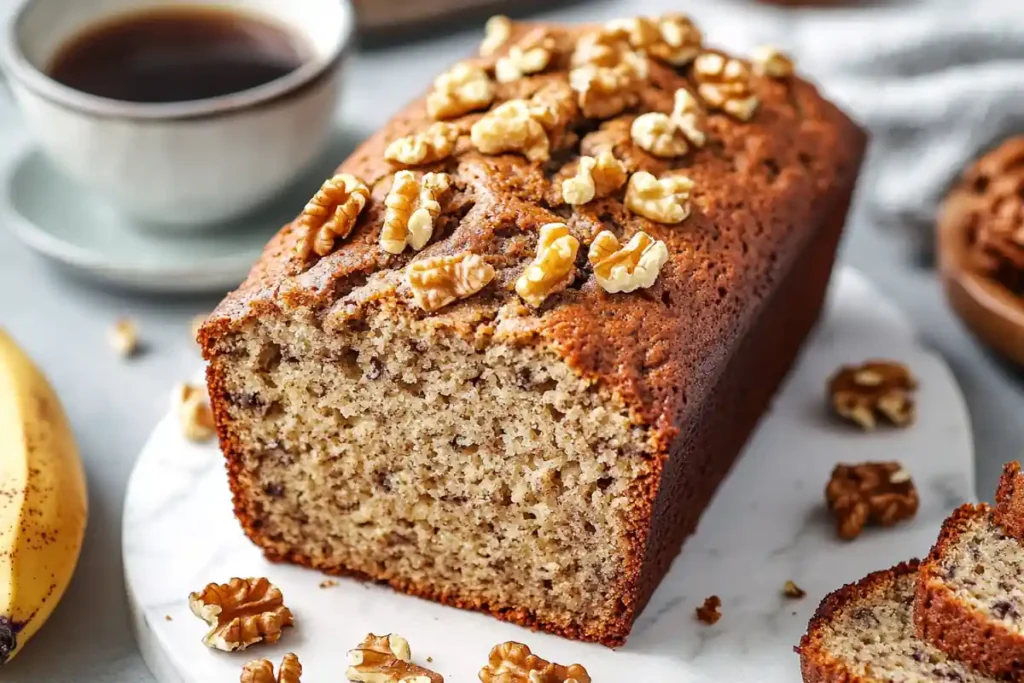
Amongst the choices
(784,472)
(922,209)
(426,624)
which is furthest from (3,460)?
(922,209)

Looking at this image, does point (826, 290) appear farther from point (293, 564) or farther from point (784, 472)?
point (293, 564)

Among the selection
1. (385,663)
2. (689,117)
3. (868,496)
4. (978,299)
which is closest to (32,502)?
(385,663)

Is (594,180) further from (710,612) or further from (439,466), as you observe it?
(710,612)

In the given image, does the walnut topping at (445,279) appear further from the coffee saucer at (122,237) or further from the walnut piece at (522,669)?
the coffee saucer at (122,237)

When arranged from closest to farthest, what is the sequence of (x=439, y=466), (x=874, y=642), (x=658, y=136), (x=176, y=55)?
(x=874, y=642), (x=439, y=466), (x=658, y=136), (x=176, y=55)

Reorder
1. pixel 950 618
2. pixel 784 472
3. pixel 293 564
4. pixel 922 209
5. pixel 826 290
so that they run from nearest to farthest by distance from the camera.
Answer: pixel 950 618, pixel 293 564, pixel 784 472, pixel 826 290, pixel 922 209

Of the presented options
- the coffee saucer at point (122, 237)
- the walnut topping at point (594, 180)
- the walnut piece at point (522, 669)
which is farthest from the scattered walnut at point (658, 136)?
the coffee saucer at point (122, 237)
